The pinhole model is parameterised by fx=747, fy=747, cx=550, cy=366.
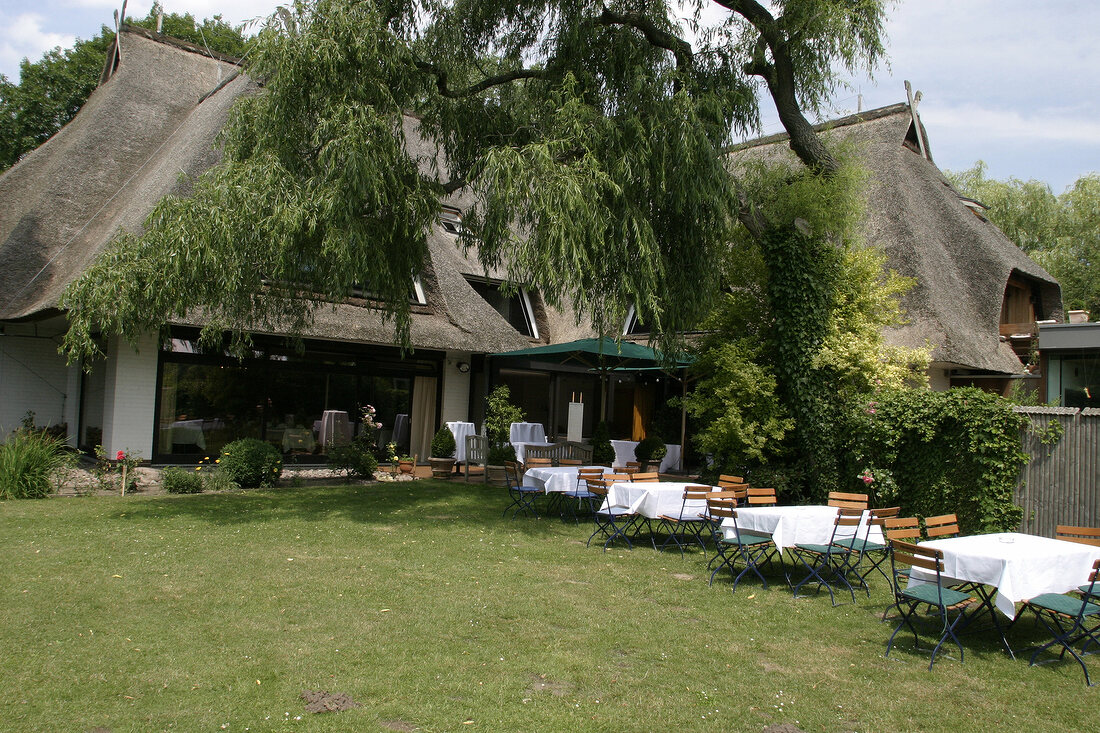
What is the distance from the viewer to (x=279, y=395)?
14.5 metres

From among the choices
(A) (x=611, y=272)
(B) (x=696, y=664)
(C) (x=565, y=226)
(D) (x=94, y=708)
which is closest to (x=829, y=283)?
(A) (x=611, y=272)

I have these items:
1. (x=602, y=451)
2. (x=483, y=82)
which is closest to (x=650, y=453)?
(x=602, y=451)

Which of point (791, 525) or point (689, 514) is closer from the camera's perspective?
point (791, 525)

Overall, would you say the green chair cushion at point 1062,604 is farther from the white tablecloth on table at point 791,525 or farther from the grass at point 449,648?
the white tablecloth on table at point 791,525

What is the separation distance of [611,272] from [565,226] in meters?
1.63

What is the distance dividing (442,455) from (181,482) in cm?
500

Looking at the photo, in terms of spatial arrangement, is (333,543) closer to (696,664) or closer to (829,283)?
(696,664)

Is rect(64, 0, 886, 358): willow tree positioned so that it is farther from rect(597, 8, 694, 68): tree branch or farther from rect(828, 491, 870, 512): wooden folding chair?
rect(828, 491, 870, 512): wooden folding chair

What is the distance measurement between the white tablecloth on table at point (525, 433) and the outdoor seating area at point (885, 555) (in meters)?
4.40

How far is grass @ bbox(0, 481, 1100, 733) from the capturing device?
409 centimetres

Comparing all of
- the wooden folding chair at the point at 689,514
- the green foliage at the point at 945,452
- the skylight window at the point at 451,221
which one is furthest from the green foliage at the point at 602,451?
the skylight window at the point at 451,221

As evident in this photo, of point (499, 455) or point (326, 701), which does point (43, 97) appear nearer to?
point (499, 455)

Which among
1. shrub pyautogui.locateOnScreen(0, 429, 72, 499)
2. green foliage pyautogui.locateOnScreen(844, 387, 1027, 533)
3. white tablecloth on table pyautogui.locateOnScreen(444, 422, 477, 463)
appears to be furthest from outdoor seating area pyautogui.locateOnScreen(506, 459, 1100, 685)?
shrub pyautogui.locateOnScreen(0, 429, 72, 499)

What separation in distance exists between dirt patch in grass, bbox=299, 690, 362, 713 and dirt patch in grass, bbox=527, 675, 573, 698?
40.2 inches
